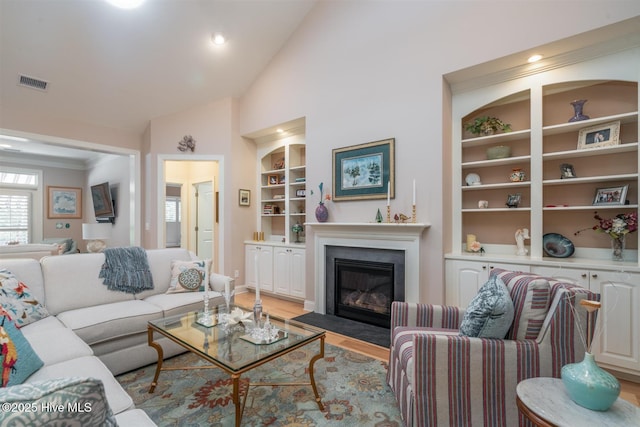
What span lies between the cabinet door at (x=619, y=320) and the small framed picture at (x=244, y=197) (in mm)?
4318

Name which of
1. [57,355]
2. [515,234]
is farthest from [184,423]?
[515,234]

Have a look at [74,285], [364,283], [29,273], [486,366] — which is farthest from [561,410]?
[29,273]

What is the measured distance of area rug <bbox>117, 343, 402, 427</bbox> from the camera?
1.80 m

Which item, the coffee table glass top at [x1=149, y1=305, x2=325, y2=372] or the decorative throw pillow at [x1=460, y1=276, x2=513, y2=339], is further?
the coffee table glass top at [x1=149, y1=305, x2=325, y2=372]

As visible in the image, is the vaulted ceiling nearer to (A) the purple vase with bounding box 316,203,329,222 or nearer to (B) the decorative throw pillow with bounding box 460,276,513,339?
(A) the purple vase with bounding box 316,203,329,222

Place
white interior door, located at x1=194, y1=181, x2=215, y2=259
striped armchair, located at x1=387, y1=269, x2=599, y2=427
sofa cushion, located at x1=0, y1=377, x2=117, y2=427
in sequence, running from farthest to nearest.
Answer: white interior door, located at x1=194, y1=181, x2=215, y2=259 < striped armchair, located at x1=387, y1=269, x2=599, y2=427 < sofa cushion, located at x1=0, y1=377, x2=117, y2=427

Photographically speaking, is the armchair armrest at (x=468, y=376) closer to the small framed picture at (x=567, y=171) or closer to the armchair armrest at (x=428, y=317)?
the armchair armrest at (x=428, y=317)

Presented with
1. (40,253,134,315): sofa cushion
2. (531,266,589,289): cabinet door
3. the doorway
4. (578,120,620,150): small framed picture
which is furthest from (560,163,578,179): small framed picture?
the doorway

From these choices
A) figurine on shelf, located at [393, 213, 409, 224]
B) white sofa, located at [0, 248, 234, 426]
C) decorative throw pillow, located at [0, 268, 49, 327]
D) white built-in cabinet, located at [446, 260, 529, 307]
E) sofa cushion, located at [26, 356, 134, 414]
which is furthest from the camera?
figurine on shelf, located at [393, 213, 409, 224]

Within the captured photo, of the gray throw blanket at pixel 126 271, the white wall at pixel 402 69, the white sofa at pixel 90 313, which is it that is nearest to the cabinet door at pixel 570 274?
the white wall at pixel 402 69

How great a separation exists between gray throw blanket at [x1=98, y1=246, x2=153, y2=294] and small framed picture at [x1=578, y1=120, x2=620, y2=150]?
4.20m

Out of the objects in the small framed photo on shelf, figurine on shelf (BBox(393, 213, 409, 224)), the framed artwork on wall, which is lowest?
figurine on shelf (BBox(393, 213, 409, 224))

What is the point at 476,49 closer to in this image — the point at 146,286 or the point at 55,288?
the point at 146,286

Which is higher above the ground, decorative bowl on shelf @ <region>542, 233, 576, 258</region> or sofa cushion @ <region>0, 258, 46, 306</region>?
decorative bowl on shelf @ <region>542, 233, 576, 258</region>
